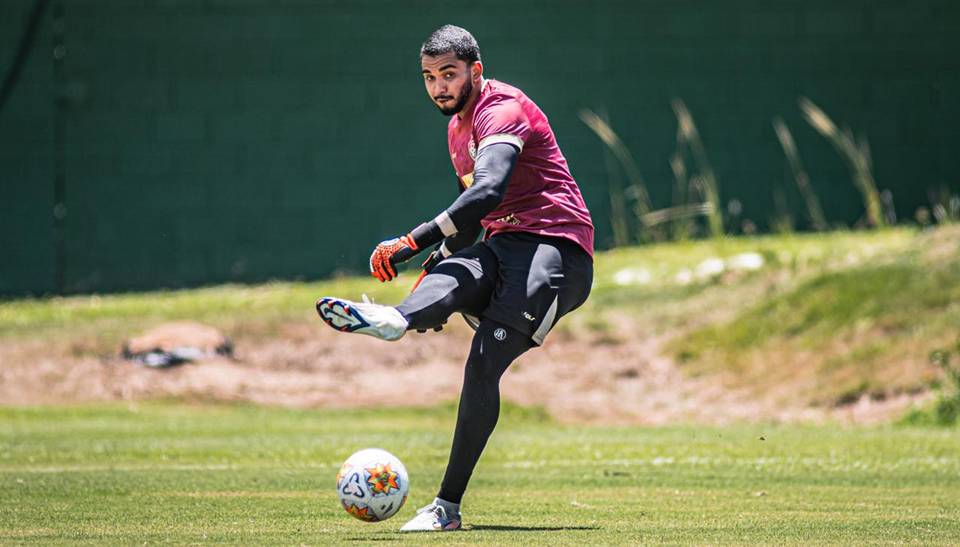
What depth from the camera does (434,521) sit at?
723cm

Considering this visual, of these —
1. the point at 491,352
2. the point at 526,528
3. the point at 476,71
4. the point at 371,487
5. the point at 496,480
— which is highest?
the point at 476,71

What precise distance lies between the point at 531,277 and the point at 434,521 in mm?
1136

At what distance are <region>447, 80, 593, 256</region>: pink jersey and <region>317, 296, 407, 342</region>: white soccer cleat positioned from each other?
1023mm

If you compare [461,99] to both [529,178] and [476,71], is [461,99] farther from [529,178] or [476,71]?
[529,178]

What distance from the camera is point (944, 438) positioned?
13711 mm

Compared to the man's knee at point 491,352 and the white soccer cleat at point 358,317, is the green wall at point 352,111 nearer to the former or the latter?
the man's knee at point 491,352

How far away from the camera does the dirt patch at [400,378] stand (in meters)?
17.7

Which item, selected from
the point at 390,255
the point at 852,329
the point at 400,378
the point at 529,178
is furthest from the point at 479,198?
the point at 852,329

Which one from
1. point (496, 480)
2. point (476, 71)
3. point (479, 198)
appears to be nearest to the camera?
point (479, 198)

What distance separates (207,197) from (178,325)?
3.22 m

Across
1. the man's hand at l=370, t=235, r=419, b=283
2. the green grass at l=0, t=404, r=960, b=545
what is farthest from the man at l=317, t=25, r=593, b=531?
the green grass at l=0, t=404, r=960, b=545

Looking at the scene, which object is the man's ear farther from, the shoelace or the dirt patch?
the dirt patch

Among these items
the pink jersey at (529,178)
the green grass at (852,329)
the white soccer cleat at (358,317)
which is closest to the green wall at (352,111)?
the green grass at (852,329)

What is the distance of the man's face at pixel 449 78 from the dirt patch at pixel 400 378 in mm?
10034
